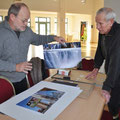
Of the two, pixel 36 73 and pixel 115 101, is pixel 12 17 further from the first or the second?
pixel 115 101

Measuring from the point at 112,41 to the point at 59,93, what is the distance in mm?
699

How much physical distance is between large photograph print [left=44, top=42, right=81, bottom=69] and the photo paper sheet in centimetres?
129

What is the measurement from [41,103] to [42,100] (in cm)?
4

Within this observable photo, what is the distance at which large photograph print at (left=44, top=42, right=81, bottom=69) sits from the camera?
260 centimetres

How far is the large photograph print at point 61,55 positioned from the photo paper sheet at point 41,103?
129 cm

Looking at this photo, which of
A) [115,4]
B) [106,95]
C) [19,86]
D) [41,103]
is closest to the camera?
[41,103]

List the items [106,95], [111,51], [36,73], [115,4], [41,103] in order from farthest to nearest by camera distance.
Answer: [115,4] → [36,73] → [111,51] → [106,95] → [41,103]

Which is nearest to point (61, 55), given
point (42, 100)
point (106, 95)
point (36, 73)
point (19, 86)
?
point (36, 73)

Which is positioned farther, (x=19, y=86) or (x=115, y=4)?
(x=115, y=4)

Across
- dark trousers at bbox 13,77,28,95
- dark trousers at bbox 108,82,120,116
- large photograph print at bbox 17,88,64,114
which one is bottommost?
dark trousers at bbox 108,82,120,116

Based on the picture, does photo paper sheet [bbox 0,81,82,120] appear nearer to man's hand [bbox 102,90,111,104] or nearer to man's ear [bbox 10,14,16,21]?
man's hand [bbox 102,90,111,104]

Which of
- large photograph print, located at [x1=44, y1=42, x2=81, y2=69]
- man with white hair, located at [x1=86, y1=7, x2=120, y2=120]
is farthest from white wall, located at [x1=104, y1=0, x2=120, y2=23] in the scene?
man with white hair, located at [x1=86, y1=7, x2=120, y2=120]

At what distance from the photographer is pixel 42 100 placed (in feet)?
3.67

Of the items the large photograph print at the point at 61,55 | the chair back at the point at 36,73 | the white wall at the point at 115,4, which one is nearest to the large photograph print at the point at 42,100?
the chair back at the point at 36,73
